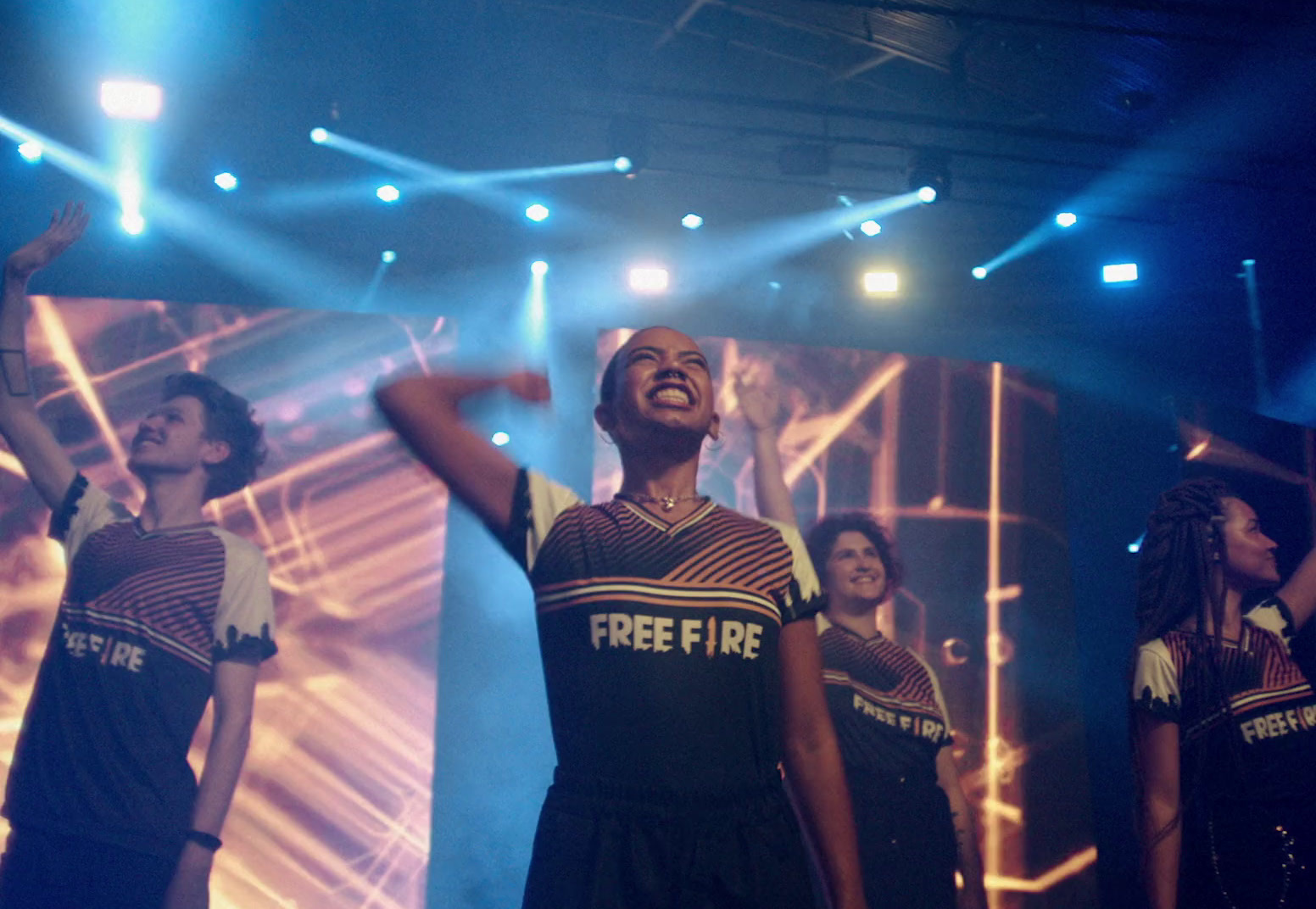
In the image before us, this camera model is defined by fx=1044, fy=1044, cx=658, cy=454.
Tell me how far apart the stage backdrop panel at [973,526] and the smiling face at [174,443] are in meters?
1.86

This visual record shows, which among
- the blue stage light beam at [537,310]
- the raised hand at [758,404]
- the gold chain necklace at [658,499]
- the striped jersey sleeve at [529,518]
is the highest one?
the blue stage light beam at [537,310]

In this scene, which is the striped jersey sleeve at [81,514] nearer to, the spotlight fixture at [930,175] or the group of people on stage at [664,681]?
the group of people on stage at [664,681]

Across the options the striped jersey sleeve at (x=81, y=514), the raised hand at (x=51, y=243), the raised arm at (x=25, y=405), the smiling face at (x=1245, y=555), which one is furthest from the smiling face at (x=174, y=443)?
the smiling face at (x=1245, y=555)

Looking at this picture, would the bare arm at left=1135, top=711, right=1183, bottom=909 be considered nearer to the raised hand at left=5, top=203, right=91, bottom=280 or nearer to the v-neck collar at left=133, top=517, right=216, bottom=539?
the v-neck collar at left=133, top=517, right=216, bottom=539

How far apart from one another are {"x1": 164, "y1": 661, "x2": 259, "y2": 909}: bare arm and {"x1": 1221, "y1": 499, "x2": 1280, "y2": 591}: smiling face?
→ 383 cm

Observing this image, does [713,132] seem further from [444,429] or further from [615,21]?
[444,429]

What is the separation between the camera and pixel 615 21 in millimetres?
5965

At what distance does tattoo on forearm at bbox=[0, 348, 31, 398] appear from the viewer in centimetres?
461

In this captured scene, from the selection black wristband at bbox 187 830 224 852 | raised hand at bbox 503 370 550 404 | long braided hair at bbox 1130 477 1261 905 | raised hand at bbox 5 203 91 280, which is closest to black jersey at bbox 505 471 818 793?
raised hand at bbox 503 370 550 404

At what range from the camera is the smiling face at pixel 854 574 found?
5.13 m

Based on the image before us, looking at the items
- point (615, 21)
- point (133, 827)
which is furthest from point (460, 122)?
point (133, 827)

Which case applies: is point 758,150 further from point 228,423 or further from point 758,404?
point 228,423

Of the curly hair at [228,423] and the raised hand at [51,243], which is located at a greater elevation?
the raised hand at [51,243]

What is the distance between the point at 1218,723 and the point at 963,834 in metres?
1.85
